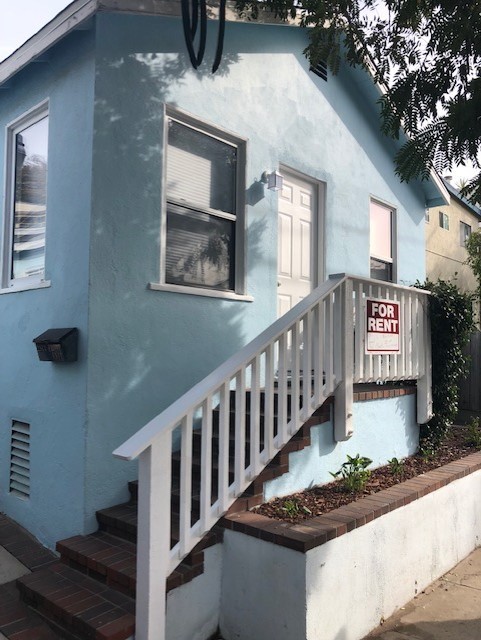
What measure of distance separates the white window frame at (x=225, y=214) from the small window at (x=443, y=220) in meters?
10.6

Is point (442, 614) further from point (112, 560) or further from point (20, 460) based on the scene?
point (20, 460)

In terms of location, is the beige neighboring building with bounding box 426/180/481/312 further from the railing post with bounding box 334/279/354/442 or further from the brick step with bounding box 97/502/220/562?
the brick step with bounding box 97/502/220/562

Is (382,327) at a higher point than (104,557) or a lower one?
higher

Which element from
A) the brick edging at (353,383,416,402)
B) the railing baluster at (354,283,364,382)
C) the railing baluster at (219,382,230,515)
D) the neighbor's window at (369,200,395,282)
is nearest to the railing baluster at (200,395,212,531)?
the railing baluster at (219,382,230,515)

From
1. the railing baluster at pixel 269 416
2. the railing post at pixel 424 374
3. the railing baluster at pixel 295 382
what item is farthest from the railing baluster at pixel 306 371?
the railing post at pixel 424 374

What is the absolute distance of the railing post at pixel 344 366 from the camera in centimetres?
423

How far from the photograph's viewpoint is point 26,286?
14.9 feet

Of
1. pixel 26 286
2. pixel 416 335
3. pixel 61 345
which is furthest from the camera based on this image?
pixel 416 335

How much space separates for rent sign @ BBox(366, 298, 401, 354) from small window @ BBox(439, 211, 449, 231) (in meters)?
10.6

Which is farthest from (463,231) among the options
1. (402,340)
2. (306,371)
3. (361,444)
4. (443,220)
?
(306,371)

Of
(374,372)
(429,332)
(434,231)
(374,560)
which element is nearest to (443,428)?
(429,332)

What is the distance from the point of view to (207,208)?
4.98 metres

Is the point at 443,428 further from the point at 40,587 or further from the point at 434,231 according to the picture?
the point at 434,231

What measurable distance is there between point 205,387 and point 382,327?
213cm
